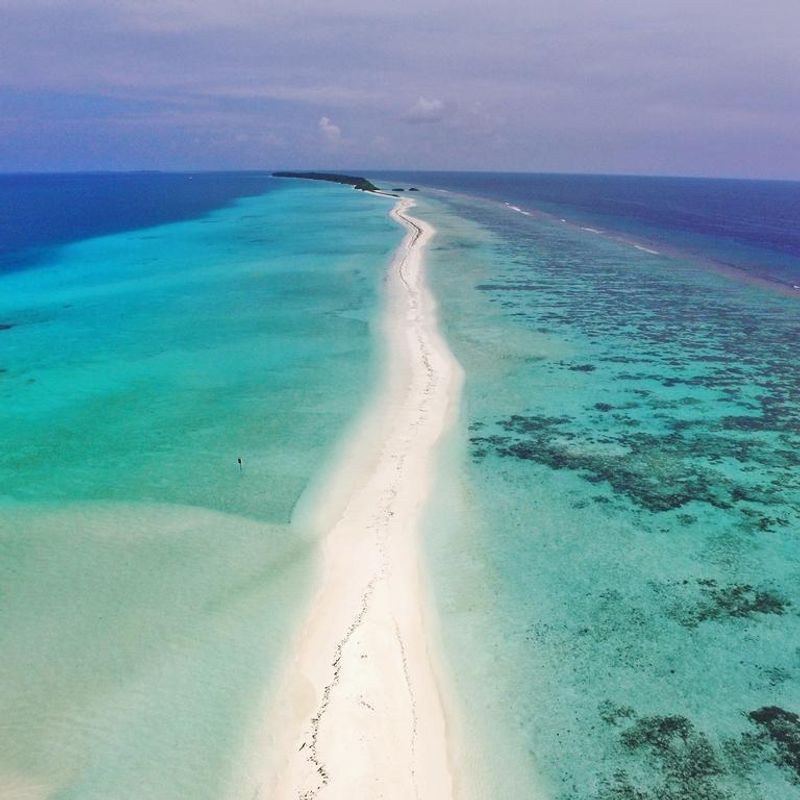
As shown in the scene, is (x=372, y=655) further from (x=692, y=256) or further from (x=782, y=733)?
(x=692, y=256)

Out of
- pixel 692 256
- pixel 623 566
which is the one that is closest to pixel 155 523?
pixel 623 566

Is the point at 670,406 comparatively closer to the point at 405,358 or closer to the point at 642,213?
the point at 405,358

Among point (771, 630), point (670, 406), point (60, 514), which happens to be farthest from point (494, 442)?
point (60, 514)

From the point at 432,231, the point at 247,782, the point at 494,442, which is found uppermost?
the point at 432,231

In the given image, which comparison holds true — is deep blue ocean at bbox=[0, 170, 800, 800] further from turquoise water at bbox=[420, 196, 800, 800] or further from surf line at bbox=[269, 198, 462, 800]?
surf line at bbox=[269, 198, 462, 800]

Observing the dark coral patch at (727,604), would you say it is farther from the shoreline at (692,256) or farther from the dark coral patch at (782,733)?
the shoreline at (692,256)

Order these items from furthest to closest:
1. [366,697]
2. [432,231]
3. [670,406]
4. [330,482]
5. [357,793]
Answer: [432,231], [670,406], [330,482], [366,697], [357,793]
